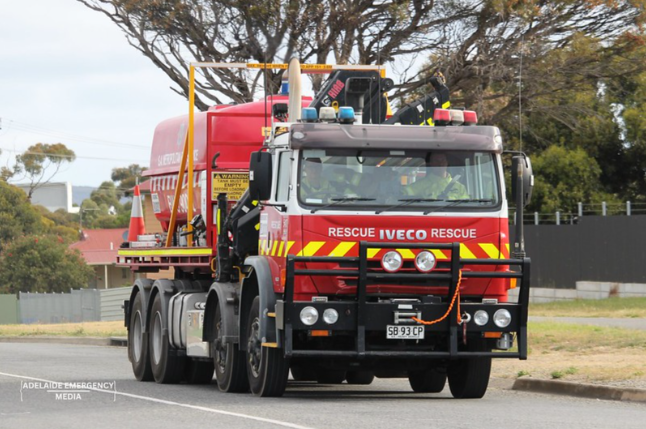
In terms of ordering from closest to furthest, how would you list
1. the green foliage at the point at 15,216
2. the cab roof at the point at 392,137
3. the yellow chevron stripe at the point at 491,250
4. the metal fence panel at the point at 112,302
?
the cab roof at the point at 392,137 → the yellow chevron stripe at the point at 491,250 → the metal fence panel at the point at 112,302 → the green foliage at the point at 15,216

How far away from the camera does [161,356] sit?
17719mm

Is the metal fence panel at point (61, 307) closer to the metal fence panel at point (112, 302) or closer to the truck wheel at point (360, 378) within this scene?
the metal fence panel at point (112, 302)

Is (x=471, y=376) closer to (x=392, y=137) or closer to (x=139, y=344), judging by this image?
(x=392, y=137)

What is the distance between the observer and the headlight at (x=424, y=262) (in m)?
13.2

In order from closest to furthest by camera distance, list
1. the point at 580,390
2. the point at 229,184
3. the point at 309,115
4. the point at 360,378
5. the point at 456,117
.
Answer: the point at 309,115 < the point at 456,117 < the point at 580,390 < the point at 229,184 < the point at 360,378

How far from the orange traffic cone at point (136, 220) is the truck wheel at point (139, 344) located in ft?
4.09

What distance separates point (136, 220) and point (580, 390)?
316 inches

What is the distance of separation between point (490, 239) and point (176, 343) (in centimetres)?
545

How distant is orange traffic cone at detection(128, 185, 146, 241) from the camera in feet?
65.2

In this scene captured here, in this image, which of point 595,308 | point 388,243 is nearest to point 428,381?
point 388,243

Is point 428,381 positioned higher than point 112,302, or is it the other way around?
point 428,381

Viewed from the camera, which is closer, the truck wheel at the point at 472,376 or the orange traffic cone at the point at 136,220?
the truck wheel at the point at 472,376

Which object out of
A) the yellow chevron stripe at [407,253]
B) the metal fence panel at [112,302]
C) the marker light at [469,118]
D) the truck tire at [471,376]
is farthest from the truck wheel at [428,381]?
the metal fence panel at [112,302]

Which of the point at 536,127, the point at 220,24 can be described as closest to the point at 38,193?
the point at 536,127
